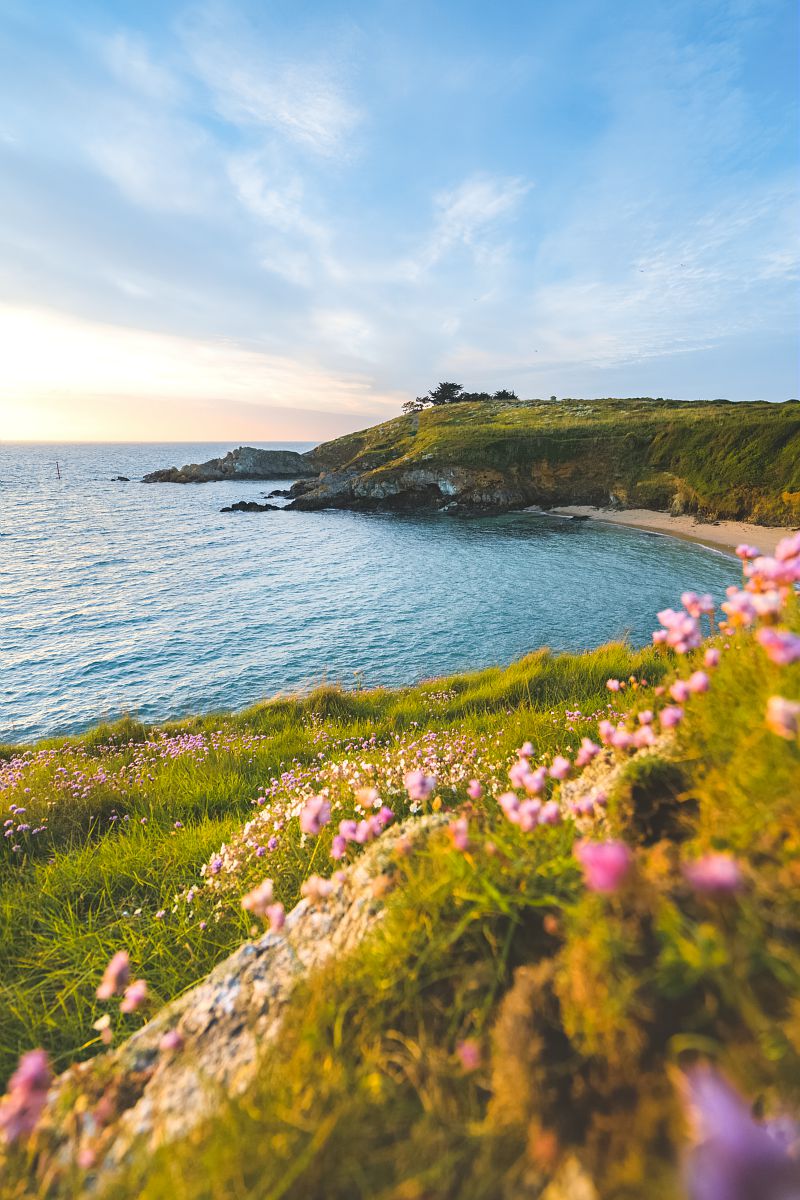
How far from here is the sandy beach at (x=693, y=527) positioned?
127 feet

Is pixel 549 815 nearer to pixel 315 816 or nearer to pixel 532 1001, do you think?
pixel 532 1001

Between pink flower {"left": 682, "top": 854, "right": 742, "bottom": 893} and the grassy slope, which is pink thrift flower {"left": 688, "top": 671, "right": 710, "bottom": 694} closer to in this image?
pink flower {"left": 682, "top": 854, "right": 742, "bottom": 893}

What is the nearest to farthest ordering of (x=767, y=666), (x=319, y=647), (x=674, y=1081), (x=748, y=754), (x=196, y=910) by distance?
1. (x=674, y=1081)
2. (x=748, y=754)
3. (x=767, y=666)
4. (x=196, y=910)
5. (x=319, y=647)

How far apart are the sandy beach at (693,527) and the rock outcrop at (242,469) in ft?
252

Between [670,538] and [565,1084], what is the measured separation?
4869 cm

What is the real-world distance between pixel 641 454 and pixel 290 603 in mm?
49635

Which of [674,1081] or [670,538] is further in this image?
[670,538]

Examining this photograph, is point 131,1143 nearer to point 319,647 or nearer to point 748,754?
point 748,754

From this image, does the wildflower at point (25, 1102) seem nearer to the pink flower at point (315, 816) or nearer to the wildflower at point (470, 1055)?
the pink flower at point (315, 816)

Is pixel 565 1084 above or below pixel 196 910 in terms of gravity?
above

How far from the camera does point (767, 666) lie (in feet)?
7.79

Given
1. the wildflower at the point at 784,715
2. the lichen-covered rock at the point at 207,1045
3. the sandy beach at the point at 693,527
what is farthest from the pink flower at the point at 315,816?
the sandy beach at the point at 693,527

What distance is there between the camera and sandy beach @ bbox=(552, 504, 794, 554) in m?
38.8

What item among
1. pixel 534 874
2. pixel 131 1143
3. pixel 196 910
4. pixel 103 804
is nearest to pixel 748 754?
pixel 534 874
